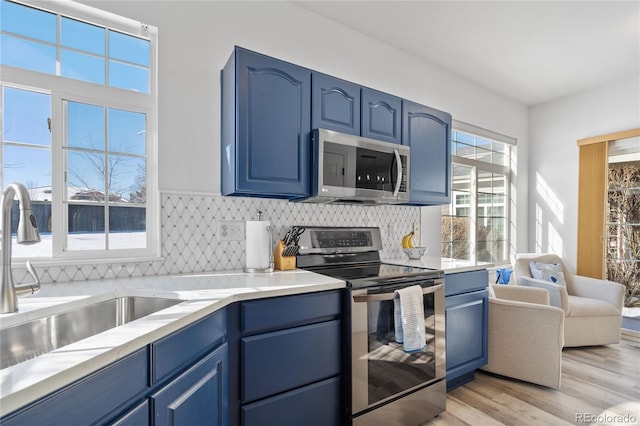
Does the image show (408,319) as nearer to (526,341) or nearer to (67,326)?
(526,341)

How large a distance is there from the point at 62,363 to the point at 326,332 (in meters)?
1.15

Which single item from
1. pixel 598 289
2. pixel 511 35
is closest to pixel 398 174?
pixel 511 35

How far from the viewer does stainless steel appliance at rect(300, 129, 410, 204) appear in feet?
6.59

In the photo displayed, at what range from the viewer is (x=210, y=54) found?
2062mm

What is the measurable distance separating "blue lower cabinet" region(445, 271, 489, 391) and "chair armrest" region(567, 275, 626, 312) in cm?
168

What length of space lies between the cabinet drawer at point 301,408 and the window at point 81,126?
3.49 ft

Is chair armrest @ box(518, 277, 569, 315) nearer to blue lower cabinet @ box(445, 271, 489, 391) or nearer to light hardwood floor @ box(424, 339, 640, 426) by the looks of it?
light hardwood floor @ box(424, 339, 640, 426)

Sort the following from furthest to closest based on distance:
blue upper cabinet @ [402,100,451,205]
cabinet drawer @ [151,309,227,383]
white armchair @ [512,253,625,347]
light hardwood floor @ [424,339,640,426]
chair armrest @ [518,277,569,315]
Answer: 1. white armchair @ [512,253,625,347]
2. chair armrest @ [518,277,569,315]
3. blue upper cabinet @ [402,100,451,205]
4. light hardwood floor @ [424,339,640,426]
5. cabinet drawer @ [151,309,227,383]

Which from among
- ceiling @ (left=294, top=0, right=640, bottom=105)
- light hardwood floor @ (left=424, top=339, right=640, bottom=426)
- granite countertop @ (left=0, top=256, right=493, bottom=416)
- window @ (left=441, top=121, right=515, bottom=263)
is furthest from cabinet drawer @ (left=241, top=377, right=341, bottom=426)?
ceiling @ (left=294, top=0, right=640, bottom=105)

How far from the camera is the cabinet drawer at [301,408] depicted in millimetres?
1470

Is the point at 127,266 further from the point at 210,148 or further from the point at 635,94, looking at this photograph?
the point at 635,94

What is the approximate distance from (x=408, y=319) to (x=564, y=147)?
144 inches

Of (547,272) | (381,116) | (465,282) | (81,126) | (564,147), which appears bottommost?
(547,272)

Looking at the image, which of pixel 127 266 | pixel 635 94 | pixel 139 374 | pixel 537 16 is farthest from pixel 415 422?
pixel 635 94
